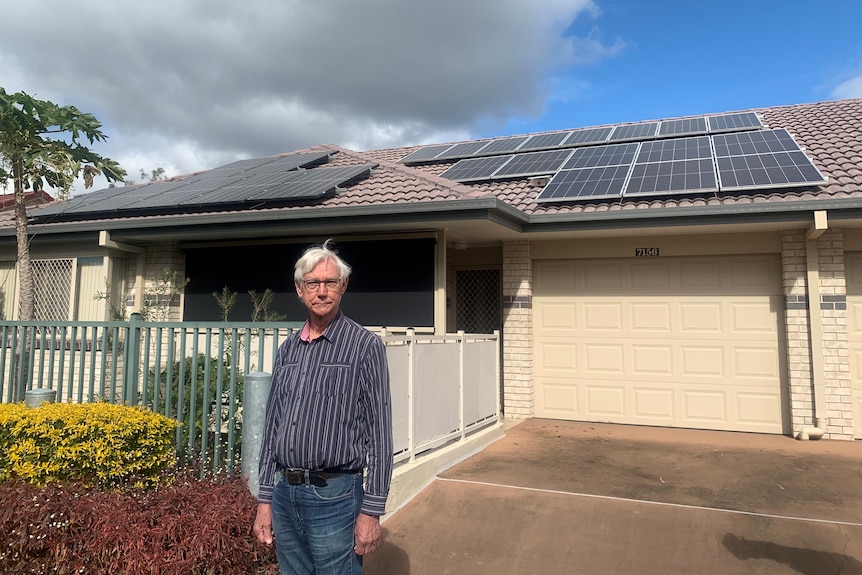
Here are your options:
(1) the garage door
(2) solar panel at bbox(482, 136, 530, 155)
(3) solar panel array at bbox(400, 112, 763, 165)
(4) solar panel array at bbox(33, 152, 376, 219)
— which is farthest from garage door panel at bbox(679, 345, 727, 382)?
(4) solar panel array at bbox(33, 152, 376, 219)

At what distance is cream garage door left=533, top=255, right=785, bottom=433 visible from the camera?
7.92 m

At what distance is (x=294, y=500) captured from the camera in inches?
90.8

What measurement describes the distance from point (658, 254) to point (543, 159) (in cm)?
315

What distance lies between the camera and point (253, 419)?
Answer: 12.1 feet

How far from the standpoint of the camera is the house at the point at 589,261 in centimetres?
745

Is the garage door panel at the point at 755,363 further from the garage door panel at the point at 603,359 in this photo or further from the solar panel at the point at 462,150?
the solar panel at the point at 462,150

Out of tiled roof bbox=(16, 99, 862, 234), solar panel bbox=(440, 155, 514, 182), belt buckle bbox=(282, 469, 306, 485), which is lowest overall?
belt buckle bbox=(282, 469, 306, 485)

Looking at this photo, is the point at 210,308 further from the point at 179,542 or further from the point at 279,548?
the point at 279,548

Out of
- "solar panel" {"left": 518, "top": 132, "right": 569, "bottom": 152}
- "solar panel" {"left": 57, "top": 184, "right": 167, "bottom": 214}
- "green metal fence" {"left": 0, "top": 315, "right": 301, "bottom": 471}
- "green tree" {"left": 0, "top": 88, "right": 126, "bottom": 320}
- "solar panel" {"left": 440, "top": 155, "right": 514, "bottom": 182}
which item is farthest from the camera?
"solar panel" {"left": 518, "top": 132, "right": 569, "bottom": 152}

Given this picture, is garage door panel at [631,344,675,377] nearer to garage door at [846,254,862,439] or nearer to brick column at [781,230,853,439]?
brick column at [781,230,853,439]

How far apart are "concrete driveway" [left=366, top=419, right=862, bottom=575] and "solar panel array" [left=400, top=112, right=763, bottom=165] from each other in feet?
21.2

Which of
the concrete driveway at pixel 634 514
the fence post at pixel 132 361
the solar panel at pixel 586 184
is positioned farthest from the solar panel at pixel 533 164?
the fence post at pixel 132 361

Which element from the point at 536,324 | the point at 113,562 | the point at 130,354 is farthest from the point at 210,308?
the point at 113,562

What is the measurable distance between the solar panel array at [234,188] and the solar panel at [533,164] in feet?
7.87
